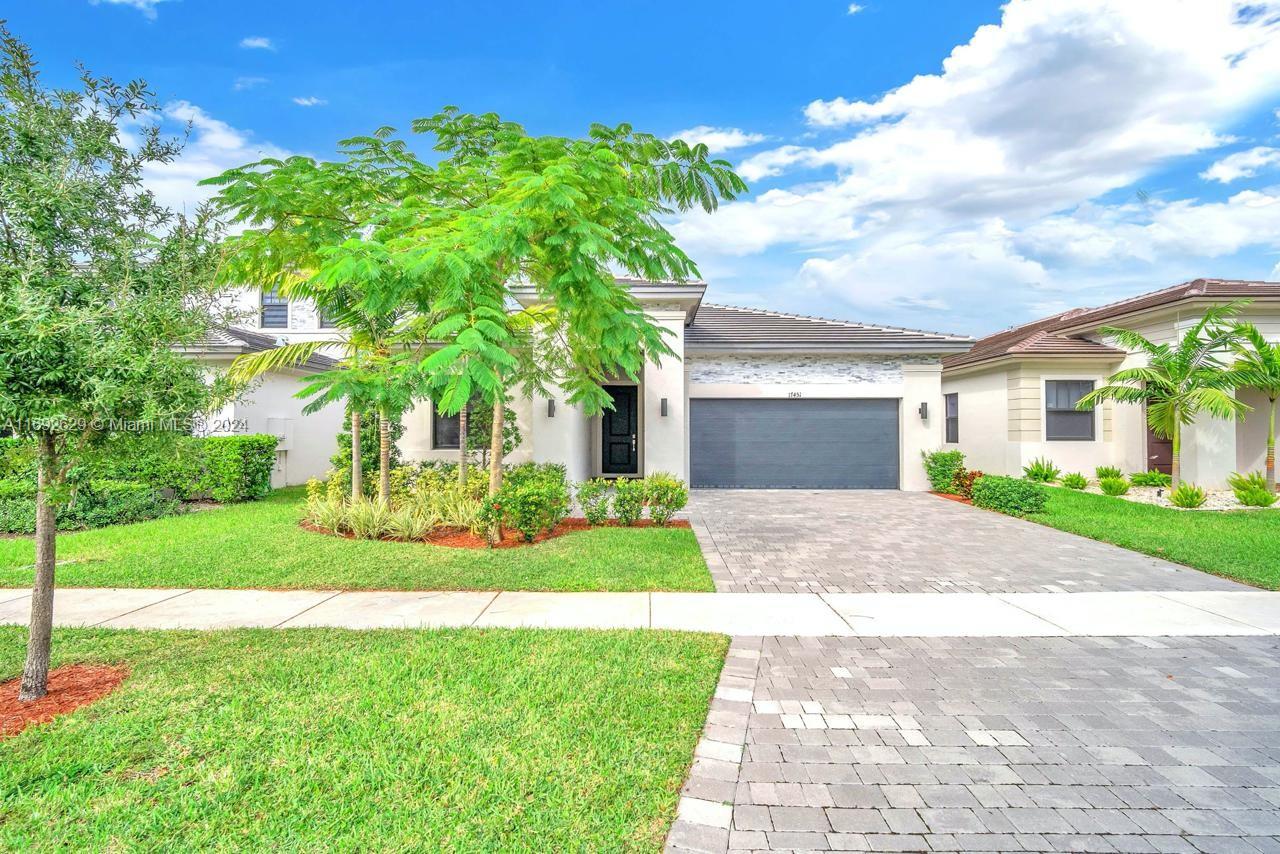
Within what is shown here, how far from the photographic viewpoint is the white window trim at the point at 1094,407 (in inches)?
620

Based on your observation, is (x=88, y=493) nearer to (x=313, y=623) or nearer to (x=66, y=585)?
(x=66, y=585)

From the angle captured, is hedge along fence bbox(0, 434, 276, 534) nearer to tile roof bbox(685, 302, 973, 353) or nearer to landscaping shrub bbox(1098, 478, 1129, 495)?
tile roof bbox(685, 302, 973, 353)

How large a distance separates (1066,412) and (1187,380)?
11.6 feet

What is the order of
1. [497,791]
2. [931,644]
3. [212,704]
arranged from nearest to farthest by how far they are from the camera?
[497,791] → [212,704] → [931,644]

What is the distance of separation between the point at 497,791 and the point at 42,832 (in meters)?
1.91

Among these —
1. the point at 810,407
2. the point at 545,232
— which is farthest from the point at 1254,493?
the point at 545,232

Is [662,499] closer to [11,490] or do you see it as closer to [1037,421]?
[11,490]

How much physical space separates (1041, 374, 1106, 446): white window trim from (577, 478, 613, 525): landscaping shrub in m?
13.0

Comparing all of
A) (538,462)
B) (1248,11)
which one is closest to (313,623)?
(538,462)

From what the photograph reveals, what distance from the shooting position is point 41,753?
3.07m

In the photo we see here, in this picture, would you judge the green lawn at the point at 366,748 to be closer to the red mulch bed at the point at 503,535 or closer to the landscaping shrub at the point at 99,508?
the red mulch bed at the point at 503,535

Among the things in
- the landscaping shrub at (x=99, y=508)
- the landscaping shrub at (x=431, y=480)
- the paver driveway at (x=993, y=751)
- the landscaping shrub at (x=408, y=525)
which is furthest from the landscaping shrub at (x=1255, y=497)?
the landscaping shrub at (x=99, y=508)

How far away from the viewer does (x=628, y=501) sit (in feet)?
32.1

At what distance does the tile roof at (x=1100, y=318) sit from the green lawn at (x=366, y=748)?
51.1 feet
